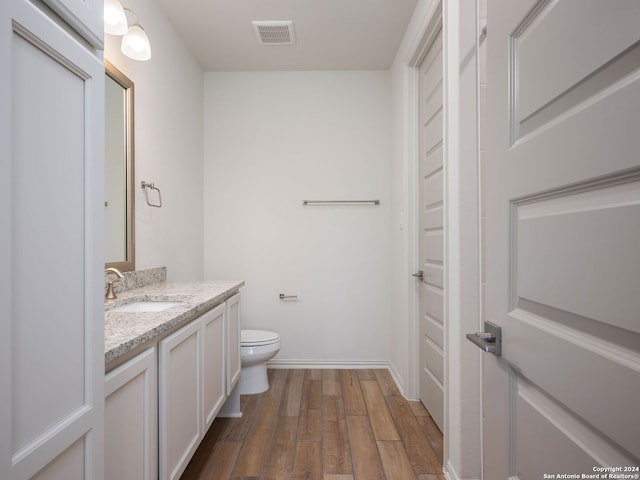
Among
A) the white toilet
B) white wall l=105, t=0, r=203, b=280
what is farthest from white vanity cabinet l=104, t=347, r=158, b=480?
the white toilet

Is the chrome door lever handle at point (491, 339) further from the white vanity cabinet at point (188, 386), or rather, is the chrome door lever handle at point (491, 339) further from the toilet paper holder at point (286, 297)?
the toilet paper holder at point (286, 297)

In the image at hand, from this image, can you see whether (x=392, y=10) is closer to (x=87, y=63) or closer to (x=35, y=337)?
(x=87, y=63)

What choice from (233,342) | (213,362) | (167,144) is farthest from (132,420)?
(167,144)

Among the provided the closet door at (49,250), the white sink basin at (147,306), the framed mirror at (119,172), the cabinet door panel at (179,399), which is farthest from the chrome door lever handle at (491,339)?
the framed mirror at (119,172)

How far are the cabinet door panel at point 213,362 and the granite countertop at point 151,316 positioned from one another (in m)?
0.07

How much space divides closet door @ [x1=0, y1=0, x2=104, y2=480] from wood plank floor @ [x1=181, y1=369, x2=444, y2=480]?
3.89 feet

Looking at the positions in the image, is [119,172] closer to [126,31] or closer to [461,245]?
[126,31]

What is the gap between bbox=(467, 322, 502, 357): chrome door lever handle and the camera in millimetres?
786

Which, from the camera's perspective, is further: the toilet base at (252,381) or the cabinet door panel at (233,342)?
the toilet base at (252,381)

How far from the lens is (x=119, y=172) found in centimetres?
196

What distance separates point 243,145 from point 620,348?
3.11 meters

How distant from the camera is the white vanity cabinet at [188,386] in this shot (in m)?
1.27

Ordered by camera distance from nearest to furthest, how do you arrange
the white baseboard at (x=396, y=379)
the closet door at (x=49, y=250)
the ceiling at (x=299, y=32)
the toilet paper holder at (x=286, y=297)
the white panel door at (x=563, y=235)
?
the white panel door at (x=563, y=235)
the closet door at (x=49, y=250)
the ceiling at (x=299, y=32)
the white baseboard at (x=396, y=379)
the toilet paper holder at (x=286, y=297)

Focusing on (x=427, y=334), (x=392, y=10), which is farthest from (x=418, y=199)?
→ (x=392, y=10)
